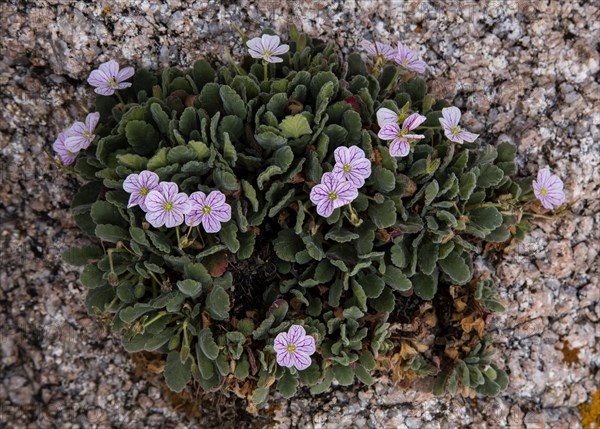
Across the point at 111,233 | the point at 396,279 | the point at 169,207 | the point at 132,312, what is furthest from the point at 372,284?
the point at 111,233

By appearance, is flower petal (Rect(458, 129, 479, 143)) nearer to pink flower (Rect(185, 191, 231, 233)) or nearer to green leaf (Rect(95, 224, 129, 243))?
pink flower (Rect(185, 191, 231, 233))

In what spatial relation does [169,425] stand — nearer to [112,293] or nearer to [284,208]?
[112,293]

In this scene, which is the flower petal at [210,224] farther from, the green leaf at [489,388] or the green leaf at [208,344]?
the green leaf at [489,388]

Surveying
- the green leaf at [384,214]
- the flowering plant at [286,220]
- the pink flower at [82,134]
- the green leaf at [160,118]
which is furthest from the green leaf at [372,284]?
the pink flower at [82,134]

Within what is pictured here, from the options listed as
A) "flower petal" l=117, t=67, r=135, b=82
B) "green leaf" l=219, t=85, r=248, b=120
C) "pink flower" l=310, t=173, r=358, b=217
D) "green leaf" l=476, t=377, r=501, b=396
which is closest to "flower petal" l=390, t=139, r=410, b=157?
"pink flower" l=310, t=173, r=358, b=217

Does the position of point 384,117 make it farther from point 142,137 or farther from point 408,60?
point 142,137

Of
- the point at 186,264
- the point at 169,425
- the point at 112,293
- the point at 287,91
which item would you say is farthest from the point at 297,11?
the point at 169,425

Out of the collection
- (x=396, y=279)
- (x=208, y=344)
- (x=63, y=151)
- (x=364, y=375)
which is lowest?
(x=364, y=375)
